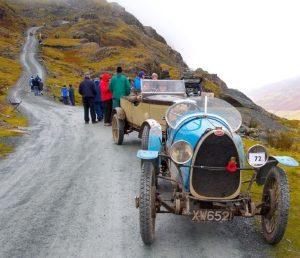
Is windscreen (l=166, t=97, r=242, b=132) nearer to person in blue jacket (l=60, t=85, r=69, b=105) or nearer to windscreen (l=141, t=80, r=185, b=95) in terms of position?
windscreen (l=141, t=80, r=185, b=95)

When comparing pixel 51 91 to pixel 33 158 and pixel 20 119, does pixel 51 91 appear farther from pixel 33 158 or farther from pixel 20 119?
pixel 33 158

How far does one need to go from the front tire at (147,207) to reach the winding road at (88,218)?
0.72ft

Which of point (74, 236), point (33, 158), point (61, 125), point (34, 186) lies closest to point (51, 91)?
point (61, 125)

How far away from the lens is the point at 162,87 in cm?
1261

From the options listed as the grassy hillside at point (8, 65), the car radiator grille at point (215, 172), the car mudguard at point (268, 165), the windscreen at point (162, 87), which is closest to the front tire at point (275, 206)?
the car mudguard at point (268, 165)

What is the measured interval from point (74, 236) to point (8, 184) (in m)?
3.44

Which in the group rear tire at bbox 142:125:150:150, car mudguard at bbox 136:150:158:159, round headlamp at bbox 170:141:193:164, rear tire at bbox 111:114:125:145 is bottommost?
rear tire at bbox 111:114:125:145

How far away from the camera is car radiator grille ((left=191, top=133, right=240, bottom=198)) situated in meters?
5.97

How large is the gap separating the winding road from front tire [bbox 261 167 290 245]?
247mm

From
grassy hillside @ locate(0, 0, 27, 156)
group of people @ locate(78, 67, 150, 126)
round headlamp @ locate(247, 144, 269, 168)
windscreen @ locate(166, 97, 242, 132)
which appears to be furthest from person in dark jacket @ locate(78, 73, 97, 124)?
round headlamp @ locate(247, 144, 269, 168)

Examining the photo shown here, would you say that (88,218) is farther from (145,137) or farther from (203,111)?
(145,137)

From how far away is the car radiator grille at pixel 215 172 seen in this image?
597 centimetres

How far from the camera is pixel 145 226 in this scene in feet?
19.1

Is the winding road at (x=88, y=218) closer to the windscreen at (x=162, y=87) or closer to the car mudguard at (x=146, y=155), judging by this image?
the car mudguard at (x=146, y=155)
